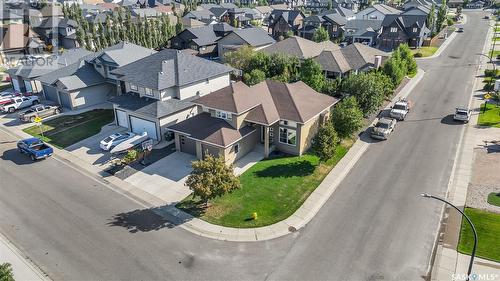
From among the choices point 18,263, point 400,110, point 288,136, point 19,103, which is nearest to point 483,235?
point 288,136

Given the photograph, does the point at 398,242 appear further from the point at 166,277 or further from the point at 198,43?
the point at 198,43

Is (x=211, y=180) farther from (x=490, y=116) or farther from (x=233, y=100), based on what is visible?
(x=490, y=116)

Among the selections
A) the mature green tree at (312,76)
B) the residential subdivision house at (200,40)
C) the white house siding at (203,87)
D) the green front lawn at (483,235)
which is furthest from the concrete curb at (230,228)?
the residential subdivision house at (200,40)

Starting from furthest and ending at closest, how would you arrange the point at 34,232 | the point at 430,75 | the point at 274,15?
1. the point at 274,15
2. the point at 430,75
3. the point at 34,232

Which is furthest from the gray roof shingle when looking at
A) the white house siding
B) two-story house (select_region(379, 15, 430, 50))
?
two-story house (select_region(379, 15, 430, 50))

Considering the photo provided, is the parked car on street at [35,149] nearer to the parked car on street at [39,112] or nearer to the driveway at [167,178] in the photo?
the parked car on street at [39,112]

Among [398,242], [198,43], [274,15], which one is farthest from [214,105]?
[274,15]
